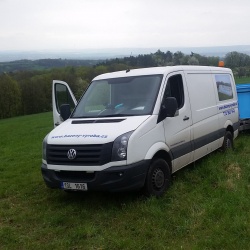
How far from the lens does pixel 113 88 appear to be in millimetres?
6715

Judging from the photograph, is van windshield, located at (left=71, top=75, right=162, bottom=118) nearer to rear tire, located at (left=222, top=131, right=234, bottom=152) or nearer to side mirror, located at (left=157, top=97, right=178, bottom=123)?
side mirror, located at (left=157, top=97, right=178, bottom=123)

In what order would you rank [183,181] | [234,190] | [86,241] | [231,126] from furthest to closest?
[231,126]
[183,181]
[234,190]
[86,241]

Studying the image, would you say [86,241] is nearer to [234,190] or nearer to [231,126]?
[234,190]

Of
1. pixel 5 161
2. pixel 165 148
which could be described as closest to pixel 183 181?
pixel 165 148

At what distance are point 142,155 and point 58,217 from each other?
149 centimetres

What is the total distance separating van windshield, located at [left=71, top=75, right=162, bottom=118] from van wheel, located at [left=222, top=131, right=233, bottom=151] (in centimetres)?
289

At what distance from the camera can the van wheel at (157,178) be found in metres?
5.60

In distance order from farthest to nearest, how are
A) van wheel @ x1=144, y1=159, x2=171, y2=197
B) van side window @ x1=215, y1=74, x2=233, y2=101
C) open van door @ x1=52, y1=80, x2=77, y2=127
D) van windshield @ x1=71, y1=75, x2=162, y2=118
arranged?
van side window @ x1=215, y1=74, x2=233, y2=101 < open van door @ x1=52, y1=80, x2=77, y2=127 < van windshield @ x1=71, y1=75, x2=162, y2=118 < van wheel @ x1=144, y1=159, x2=171, y2=197

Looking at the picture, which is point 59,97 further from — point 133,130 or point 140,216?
point 140,216

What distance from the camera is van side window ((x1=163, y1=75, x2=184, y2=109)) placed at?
6543mm

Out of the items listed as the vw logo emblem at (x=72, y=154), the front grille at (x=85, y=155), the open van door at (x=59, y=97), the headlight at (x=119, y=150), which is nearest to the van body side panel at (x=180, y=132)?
the headlight at (x=119, y=150)

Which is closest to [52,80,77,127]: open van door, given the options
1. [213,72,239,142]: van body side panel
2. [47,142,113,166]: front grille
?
[47,142,113,166]: front grille

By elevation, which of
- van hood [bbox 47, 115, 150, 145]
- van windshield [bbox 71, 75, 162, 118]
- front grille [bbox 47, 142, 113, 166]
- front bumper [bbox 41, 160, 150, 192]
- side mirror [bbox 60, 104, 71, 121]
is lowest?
front bumper [bbox 41, 160, 150, 192]

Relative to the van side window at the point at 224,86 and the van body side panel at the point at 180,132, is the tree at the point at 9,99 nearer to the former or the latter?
the van side window at the point at 224,86
